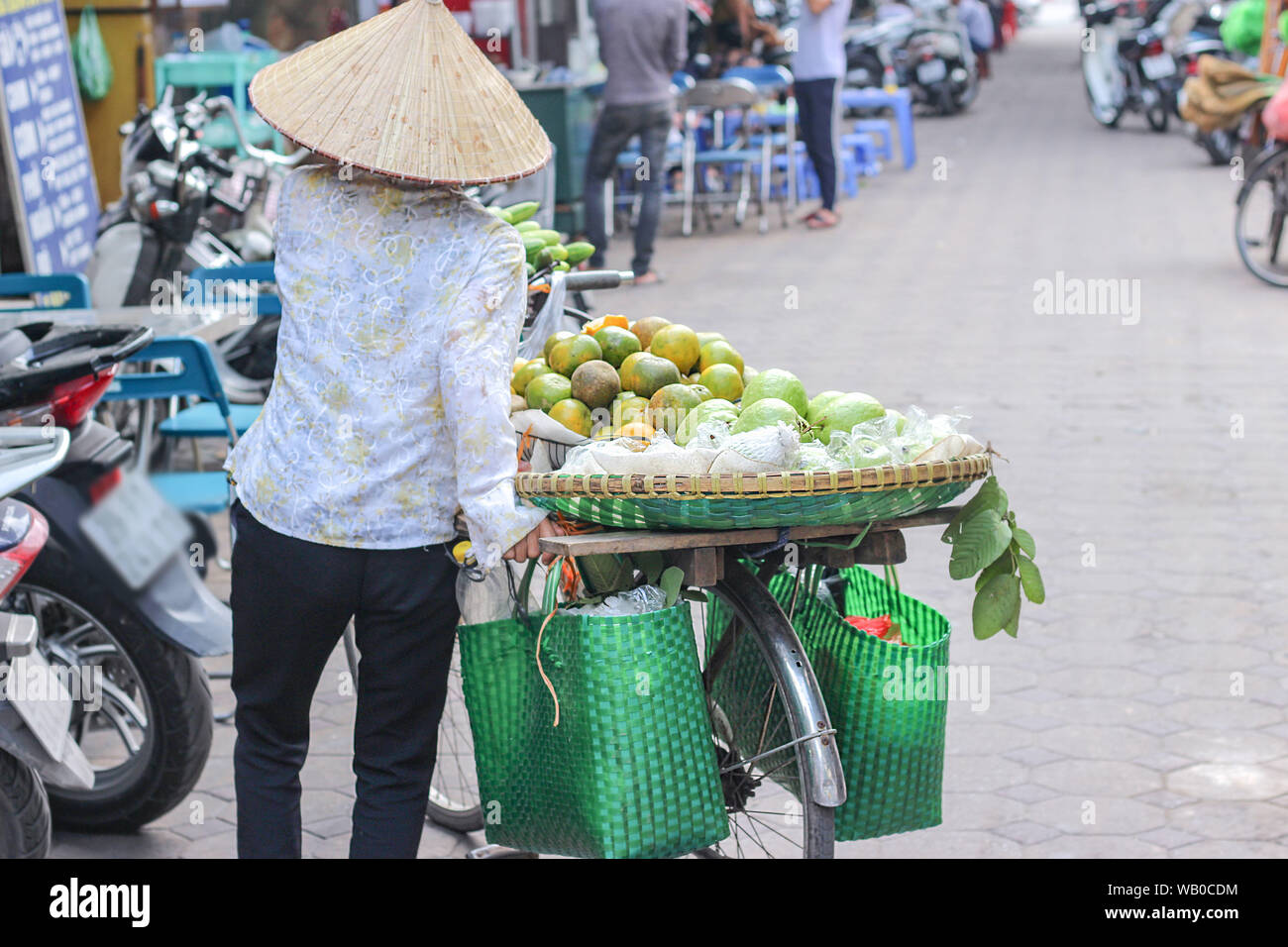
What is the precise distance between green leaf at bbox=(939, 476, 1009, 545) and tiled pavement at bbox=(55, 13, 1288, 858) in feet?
3.52

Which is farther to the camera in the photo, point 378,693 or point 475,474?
point 378,693

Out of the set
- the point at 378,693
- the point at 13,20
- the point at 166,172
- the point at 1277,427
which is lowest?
the point at 1277,427

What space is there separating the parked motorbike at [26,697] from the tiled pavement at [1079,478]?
72 cm

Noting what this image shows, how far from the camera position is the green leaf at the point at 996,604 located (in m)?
2.81

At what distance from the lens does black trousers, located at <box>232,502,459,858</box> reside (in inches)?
105

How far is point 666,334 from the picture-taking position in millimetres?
3078

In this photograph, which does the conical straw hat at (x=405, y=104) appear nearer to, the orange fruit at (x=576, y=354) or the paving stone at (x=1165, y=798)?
the orange fruit at (x=576, y=354)

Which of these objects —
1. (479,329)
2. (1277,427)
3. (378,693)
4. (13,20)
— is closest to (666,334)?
(479,329)

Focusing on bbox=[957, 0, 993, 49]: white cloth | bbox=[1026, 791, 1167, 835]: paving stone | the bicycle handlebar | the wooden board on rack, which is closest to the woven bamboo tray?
the wooden board on rack

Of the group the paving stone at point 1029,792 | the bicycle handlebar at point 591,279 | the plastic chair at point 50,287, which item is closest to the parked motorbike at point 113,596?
the bicycle handlebar at point 591,279

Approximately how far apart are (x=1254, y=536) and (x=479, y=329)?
406cm

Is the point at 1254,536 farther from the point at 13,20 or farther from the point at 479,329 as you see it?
the point at 13,20

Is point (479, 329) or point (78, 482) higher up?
point (479, 329)
